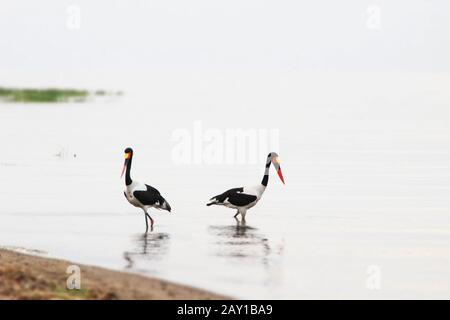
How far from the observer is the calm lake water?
16464mm

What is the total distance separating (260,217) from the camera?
76.5 ft

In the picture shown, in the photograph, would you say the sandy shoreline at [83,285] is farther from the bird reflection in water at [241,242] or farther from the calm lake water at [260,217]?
the bird reflection in water at [241,242]

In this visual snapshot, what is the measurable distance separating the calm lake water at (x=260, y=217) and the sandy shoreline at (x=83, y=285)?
827 mm

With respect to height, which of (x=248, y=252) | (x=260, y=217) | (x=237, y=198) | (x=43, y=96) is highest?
(x=43, y=96)

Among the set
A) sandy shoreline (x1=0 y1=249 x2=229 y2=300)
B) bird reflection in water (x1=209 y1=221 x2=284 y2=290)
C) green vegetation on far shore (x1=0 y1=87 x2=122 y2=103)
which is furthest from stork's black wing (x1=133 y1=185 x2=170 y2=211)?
green vegetation on far shore (x1=0 y1=87 x2=122 y2=103)

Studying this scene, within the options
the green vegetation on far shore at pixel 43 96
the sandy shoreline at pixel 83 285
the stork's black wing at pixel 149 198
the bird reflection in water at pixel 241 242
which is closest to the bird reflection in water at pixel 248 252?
the bird reflection in water at pixel 241 242

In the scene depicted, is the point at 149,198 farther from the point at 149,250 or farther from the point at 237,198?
the point at 149,250

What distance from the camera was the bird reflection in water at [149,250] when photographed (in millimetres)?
17234

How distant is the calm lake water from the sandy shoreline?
2.71 ft

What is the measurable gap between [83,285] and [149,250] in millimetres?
4710

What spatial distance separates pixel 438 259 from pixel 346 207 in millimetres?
7048

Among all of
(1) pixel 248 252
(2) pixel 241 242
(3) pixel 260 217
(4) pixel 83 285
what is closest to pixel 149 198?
(2) pixel 241 242

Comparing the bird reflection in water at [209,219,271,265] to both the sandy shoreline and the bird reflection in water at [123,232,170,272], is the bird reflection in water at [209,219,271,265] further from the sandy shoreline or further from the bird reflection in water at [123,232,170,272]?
the sandy shoreline
